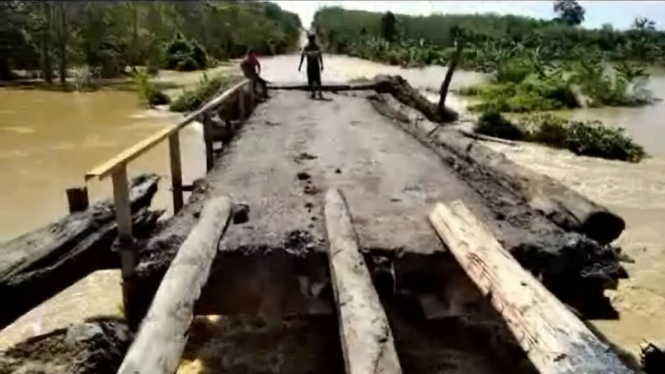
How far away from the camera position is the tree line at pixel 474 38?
42.2 metres

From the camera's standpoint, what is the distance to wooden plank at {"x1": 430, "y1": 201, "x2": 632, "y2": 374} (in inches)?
119

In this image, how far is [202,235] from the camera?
4691mm

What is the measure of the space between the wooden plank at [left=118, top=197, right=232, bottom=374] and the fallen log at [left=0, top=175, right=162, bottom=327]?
74 cm

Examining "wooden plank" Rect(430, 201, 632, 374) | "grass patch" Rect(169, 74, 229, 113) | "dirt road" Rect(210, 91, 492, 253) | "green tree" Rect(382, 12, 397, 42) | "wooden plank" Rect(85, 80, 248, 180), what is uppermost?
"green tree" Rect(382, 12, 397, 42)

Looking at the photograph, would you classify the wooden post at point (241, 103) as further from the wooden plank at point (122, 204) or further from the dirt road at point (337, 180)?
the wooden plank at point (122, 204)

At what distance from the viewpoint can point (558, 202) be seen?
561 cm

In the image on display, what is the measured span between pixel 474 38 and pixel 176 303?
45.2 m

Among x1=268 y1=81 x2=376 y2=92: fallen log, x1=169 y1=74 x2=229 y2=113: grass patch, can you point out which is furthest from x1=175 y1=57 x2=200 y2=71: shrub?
x1=268 y1=81 x2=376 y2=92: fallen log

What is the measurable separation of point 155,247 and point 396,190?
2.22 meters

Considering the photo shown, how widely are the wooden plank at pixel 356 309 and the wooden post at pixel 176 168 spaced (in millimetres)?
2418

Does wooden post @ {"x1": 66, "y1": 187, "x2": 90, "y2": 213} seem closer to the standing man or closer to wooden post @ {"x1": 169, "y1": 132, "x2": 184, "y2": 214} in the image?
wooden post @ {"x1": 169, "y1": 132, "x2": 184, "y2": 214}

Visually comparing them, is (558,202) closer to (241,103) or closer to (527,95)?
(241,103)

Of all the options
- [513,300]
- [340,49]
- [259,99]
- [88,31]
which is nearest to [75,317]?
[513,300]

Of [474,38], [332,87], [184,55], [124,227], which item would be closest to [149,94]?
[332,87]
